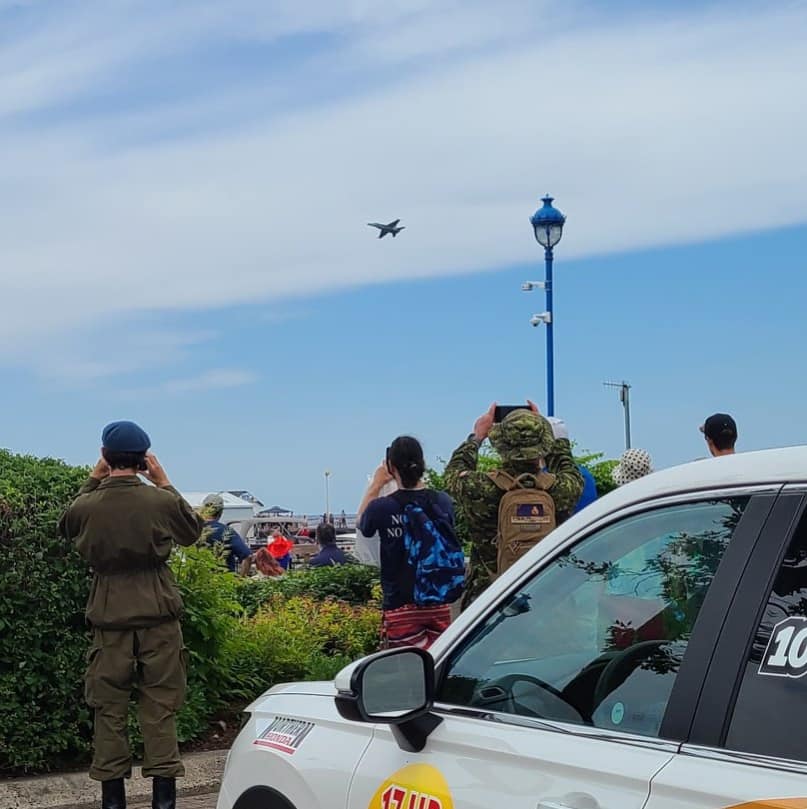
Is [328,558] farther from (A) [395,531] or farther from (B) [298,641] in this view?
(A) [395,531]

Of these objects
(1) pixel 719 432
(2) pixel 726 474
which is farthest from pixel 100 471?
(2) pixel 726 474

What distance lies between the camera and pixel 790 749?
2.28 m

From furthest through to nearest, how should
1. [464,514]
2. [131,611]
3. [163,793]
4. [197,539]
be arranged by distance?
[464,514] < [197,539] < [163,793] < [131,611]

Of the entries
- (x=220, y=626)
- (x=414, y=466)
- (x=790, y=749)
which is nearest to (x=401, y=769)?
(x=790, y=749)

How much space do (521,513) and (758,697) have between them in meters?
4.84

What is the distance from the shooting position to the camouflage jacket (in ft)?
24.1

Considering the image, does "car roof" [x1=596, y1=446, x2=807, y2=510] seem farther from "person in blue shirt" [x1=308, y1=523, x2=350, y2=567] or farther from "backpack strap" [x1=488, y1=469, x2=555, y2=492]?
"person in blue shirt" [x1=308, y1=523, x2=350, y2=567]

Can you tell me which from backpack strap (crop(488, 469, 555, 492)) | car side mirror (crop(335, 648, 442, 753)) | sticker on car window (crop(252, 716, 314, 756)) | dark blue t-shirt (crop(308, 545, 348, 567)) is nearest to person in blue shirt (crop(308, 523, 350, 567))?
dark blue t-shirt (crop(308, 545, 348, 567))

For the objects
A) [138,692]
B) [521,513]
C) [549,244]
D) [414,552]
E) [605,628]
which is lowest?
[138,692]

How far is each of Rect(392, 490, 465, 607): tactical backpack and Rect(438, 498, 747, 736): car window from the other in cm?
422

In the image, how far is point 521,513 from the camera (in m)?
7.21

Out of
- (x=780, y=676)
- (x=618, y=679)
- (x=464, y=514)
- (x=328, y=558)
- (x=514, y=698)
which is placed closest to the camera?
(x=780, y=676)

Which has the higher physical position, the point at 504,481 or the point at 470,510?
the point at 504,481

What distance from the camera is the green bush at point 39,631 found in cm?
728
